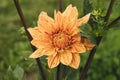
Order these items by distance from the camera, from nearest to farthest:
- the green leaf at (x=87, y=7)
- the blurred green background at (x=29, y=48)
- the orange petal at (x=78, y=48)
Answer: the orange petal at (x=78, y=48), the green leaf at (x=87, y=7), the blurred green background at (x=29, y=48)

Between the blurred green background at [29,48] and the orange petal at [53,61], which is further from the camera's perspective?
the blurred green background at [29,48]

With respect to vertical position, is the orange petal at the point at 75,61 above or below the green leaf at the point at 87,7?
below

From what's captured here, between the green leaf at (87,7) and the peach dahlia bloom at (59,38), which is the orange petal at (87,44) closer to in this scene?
the peach dahlia bloom at (59,38)

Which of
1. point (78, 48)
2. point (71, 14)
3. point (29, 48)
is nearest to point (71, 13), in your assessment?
point (71, 14)

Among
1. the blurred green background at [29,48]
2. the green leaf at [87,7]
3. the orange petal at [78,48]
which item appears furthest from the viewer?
the blurred green background at [29,48]

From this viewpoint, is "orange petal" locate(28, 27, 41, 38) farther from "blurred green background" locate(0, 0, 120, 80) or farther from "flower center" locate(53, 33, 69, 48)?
"blurred green background" locate(0, 0, 120, 80)

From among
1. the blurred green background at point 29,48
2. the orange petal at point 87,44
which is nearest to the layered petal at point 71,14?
the orange petal at point 87,44

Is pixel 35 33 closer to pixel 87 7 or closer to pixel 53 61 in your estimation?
pixel 53 61

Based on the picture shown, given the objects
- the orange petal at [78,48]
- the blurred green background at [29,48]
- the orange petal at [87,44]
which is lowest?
the blurred green background at [29,48]
